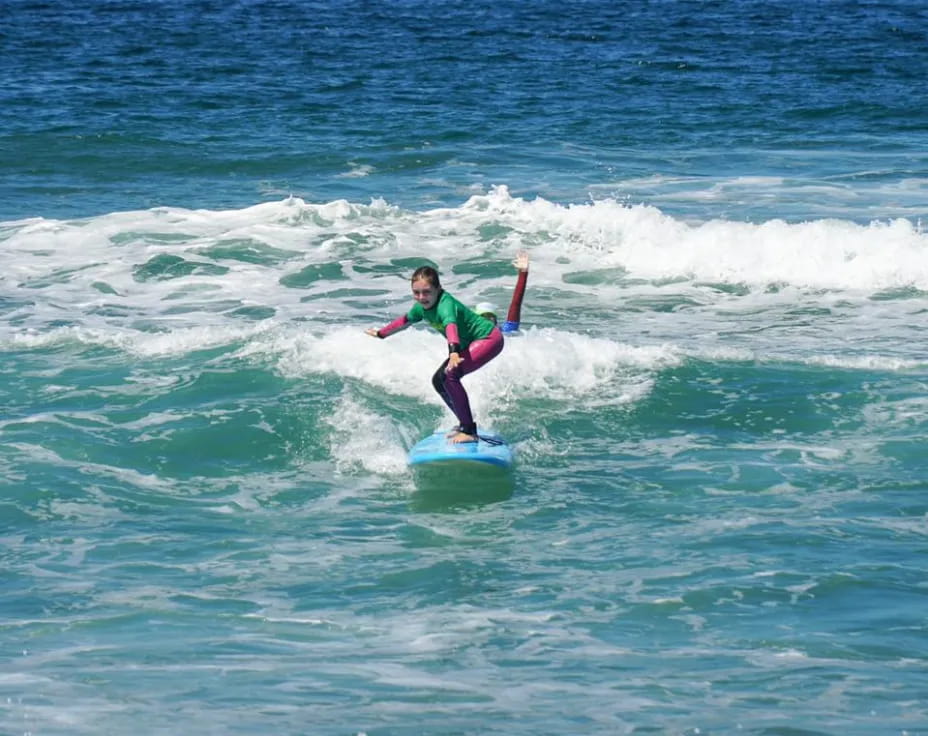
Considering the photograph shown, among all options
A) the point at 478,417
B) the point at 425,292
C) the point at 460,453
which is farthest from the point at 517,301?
the point at 478,417

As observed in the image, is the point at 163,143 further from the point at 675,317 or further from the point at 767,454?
the point at 767,454

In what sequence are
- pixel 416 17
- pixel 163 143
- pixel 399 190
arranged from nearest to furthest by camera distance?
pixel 399 190
pixel 163 143
pixel 416 17

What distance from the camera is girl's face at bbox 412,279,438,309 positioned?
→ 10328mm

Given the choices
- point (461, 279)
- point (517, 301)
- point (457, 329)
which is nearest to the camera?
point (457, 329)

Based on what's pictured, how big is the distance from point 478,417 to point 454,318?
242 centimetres

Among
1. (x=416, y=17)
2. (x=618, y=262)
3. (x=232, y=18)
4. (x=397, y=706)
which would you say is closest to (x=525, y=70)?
(x=416, y=17)

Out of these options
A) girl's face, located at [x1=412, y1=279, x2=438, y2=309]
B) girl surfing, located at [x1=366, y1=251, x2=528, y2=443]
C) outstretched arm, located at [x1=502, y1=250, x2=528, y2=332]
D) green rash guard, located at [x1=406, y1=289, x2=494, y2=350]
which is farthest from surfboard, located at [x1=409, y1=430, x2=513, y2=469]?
girl's face, located at [x1=412, y1=279, x2=438, y2=309]

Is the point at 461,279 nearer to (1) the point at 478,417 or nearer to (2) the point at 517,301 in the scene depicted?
(1) the point at 478,417

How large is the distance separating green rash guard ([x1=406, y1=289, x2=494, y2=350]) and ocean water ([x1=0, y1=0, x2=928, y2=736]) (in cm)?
114

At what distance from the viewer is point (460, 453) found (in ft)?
35.1

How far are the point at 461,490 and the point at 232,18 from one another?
35.3 metres

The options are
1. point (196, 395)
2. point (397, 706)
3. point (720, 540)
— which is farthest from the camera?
point (196, 395)

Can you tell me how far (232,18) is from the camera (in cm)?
4328

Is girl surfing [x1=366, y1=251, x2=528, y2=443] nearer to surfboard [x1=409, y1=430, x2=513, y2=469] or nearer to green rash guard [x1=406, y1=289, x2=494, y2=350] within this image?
green rash guard [x1=406, y1=289, x2=494, y2=350]
